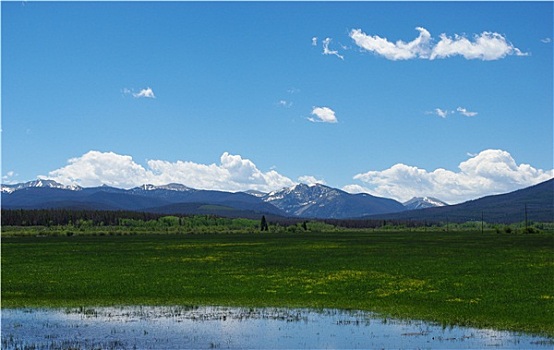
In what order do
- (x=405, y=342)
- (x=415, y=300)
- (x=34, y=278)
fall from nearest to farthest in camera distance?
(x=405, y=342)
(x=415, y=300)
(x=34, y=278)

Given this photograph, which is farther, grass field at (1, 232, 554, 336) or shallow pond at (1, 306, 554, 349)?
grass field at (1, 232, 554, 336)

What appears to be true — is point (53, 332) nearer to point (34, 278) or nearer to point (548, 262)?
point (34, 278)

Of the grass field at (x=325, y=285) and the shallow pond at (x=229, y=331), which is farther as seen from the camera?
the grass field at (x=325, y=285)

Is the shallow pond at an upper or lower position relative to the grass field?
lower

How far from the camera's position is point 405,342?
94.9ft

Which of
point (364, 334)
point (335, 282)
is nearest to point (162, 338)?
point (364, 334)

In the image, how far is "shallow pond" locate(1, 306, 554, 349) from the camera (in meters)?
28.4

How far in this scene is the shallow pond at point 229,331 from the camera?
93.3ft

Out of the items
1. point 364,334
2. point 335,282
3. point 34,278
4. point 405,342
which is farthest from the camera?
point 34,278

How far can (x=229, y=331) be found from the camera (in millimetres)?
31609

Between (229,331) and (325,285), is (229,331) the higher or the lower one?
the lower one

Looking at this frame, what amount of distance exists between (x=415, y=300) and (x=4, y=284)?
33604 mm

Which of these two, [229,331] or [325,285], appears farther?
[325,285]

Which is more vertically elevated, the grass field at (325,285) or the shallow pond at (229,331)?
the grass field at (325,285)
